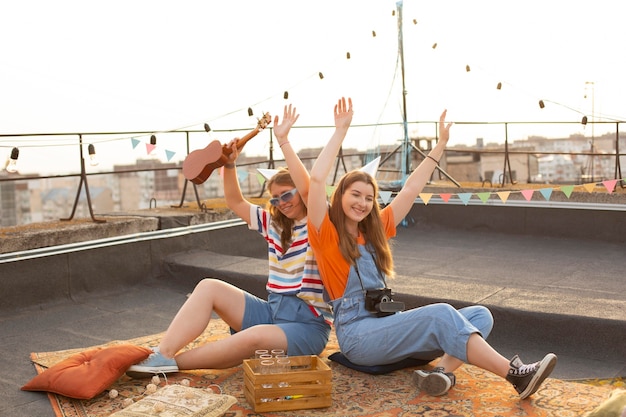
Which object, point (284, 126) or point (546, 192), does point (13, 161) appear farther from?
point (546, 192)

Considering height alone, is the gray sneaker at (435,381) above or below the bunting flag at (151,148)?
below

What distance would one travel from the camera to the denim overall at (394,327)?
9.98 feet

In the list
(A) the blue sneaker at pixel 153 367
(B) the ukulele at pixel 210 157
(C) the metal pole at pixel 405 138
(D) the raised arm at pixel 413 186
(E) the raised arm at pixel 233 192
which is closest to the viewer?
(A) the blue sneaker at pixel 153 367

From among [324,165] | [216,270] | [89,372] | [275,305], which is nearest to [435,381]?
[275,305]

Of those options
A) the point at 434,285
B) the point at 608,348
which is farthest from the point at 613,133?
the point at 608,348

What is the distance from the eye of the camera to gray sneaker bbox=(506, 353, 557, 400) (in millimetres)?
2938

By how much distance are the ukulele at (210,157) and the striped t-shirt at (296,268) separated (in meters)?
0.30

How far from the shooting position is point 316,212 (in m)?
3.20

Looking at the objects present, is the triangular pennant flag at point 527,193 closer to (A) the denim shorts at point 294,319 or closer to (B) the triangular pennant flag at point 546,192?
(B) the triangular pennant flag at point 546,192

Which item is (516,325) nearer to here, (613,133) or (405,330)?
(405,330)

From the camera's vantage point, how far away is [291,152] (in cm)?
324

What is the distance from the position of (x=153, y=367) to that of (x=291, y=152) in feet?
3.85

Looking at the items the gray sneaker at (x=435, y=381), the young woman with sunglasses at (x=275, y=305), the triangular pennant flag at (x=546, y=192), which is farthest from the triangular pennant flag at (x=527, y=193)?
the gray sneaker at (x=435, y=381)

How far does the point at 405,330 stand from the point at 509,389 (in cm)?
54
